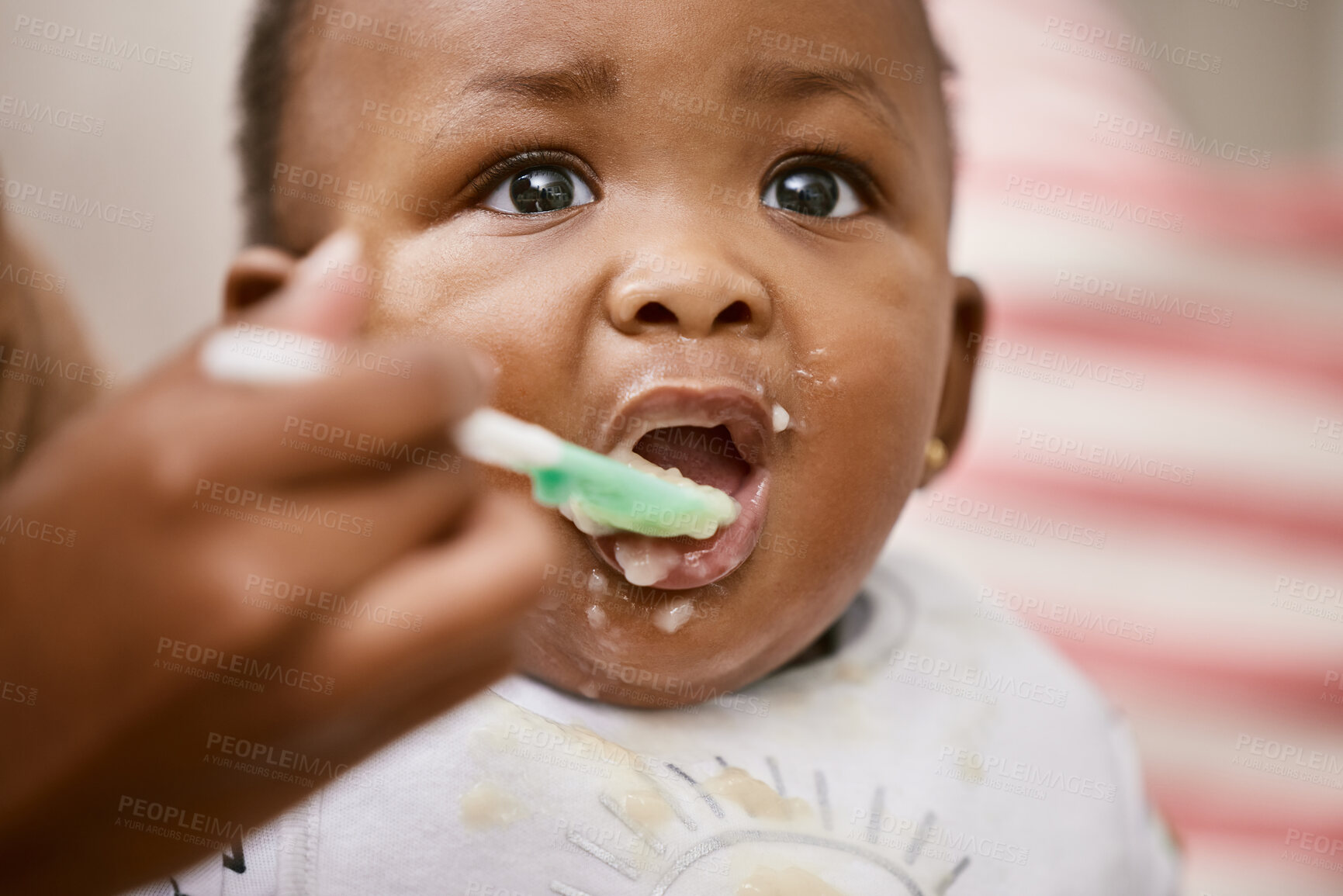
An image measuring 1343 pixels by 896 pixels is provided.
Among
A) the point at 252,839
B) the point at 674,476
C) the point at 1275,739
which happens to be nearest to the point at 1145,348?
the point at 1275,739

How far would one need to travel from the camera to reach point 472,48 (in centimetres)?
66

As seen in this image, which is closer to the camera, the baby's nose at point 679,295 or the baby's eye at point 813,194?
the baby's nose at point 679,295

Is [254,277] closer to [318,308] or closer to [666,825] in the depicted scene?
[318,308]

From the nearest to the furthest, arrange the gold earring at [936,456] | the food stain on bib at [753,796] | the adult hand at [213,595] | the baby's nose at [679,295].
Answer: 1. the adult hand at [213,595]
2. the baby's nose at [679,295]
3. the food stain on bib at [753,796]
4. the gold earring at [936,456]

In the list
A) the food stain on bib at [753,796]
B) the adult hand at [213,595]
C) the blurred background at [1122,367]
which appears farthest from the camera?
the blurred background at [1122,367]

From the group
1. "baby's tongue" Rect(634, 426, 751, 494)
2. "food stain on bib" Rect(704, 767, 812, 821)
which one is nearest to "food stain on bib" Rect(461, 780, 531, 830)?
"food stain on bib" Rect(704, 767, 812, 821)

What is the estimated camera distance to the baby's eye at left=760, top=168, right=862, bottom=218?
731 millimetres

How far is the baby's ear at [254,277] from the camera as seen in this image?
0.69 meters

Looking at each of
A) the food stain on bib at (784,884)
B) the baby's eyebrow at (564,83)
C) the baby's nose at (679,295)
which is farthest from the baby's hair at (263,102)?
the food stain on bib at (784,884)

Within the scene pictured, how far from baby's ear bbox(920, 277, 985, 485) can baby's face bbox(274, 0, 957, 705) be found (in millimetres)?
196

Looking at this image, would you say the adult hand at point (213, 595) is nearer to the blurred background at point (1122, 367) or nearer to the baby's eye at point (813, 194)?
the baby's eye at point (813, 194)

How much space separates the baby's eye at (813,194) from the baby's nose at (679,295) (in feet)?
0.39

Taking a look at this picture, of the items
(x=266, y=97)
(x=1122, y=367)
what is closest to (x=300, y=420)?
A: (x=266, y=97)

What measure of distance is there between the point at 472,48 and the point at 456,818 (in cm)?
47
